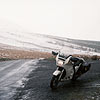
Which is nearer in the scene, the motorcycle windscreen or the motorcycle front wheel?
the motorcycle front wheel

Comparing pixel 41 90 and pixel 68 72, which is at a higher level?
pixel 68 72

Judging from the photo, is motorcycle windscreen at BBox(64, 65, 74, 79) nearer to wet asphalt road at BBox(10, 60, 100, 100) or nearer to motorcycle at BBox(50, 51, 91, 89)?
motorcycle at BBox(50, 51, 91, 89)

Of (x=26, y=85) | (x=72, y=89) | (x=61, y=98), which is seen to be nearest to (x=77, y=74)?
(x=72, y=89)

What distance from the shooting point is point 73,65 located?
10.8 meters

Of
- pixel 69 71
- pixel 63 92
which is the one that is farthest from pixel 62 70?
pixel 63 92

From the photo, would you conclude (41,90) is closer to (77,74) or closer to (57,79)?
(57,79)

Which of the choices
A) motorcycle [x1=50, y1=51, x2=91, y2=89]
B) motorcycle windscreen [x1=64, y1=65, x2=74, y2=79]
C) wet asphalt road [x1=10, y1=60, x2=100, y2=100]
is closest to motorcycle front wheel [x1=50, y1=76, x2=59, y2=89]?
motorcycle [x1=50, y1=51, x2=91, y2=89]

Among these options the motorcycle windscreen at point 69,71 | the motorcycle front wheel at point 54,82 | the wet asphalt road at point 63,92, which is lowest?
the wet asphalt road at point 63,92

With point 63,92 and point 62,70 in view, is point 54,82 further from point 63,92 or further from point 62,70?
point 63,92

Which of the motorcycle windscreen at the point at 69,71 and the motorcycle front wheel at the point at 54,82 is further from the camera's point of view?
the motorcycle windscreen at the point at 69,71

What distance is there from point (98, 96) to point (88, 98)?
20.4 inches

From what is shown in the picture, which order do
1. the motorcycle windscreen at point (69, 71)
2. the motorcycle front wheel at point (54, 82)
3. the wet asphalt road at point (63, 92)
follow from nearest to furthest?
1. the wet asphalt road at point (63, 92)
2. the motorcycle front wheel at point (54, 82)
3. the motorcycle windscreen at point (69, 71)

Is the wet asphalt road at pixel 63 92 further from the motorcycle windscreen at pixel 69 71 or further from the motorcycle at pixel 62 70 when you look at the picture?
the motorcycle windscreen at pixel 69 71

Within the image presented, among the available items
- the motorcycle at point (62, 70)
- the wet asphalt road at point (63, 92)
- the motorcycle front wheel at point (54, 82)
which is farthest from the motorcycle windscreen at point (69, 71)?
the motorcycle front wheel at point (54, 82)
